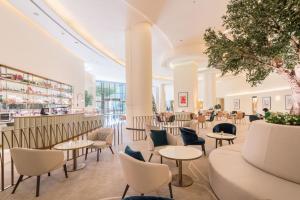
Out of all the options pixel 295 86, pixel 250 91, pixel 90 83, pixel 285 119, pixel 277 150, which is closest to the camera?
pixel 277 150

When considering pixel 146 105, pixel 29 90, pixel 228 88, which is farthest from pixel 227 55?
pixel 228 88

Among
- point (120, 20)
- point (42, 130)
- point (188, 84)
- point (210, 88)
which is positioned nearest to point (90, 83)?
point (188, 84)

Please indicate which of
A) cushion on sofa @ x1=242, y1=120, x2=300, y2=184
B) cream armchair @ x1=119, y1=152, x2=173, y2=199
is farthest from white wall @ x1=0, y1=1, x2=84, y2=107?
cushion on sofa @ x1=242, y1=120, x2=300, y2=184

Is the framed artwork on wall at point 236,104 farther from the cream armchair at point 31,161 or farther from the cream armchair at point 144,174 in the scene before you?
the cream armchair at point 31,161

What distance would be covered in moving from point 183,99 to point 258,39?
9510 mm

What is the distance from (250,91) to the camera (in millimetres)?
15359

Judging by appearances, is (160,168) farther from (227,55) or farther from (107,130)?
(107,130)

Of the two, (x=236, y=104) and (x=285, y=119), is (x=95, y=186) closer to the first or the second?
(x=285, y=119)

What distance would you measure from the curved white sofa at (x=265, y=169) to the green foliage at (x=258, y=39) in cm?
125

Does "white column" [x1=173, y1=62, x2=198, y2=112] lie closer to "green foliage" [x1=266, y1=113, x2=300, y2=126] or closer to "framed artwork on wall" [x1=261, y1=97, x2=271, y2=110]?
"framed artwork on wall" [x1=261, y1=97, x2=271, y2=110]

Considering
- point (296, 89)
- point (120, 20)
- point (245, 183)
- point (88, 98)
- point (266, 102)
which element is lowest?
point (245, 183)

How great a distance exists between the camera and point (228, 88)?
18266 millimetres

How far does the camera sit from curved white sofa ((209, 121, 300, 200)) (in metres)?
2.02

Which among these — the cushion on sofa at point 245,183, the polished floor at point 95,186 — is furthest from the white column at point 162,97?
the cushion on sofa at point 245,183
